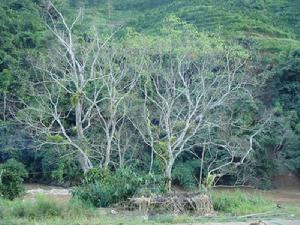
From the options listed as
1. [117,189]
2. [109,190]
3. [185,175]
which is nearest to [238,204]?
[117,189]

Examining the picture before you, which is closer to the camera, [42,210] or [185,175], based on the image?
[42,210]

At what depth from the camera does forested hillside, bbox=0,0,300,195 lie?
2552 centimetres

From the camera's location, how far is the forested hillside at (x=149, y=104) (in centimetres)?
2552

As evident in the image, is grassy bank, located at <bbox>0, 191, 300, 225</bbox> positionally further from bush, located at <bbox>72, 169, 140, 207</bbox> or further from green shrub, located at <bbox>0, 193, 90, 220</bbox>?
bush, located at <bbox>72, 169, 140, 207</bbox>

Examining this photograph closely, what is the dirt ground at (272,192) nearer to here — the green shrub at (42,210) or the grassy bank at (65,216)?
the grassy bank at (65,216)

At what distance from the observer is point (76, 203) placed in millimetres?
15398

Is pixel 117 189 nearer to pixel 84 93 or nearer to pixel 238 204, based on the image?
pixel 238 204

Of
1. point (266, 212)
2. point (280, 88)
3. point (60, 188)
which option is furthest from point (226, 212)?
point (280, 88)

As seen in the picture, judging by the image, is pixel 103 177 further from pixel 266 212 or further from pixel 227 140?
pixel 227 140

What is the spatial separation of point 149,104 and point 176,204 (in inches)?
543

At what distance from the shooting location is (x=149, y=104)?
98.3 feet

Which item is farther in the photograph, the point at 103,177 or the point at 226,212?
the point at 103,177

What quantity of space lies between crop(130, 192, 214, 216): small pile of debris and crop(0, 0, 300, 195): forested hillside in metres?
4.94

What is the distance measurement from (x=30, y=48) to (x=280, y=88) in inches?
583
